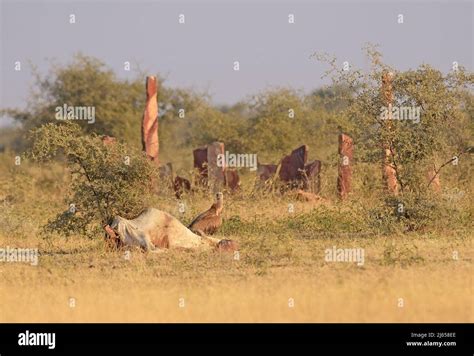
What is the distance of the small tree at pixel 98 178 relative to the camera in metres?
14.4

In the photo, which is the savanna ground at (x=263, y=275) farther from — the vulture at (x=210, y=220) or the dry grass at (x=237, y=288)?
the vulture at (x=210, y=220)

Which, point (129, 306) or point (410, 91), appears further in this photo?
point (410, 91)

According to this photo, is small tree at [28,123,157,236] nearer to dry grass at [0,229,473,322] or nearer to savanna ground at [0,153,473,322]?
savanna ground at [0,153,473,322]

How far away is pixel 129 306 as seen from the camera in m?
10.0

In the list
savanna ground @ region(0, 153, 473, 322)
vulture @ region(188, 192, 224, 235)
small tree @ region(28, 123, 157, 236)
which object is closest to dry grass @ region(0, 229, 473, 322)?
savanna ground @ region(0, 153, 473, 322)

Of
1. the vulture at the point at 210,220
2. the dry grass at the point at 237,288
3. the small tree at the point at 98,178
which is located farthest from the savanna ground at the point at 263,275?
the vulture at the point at 210,220

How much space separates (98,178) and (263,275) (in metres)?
3.70

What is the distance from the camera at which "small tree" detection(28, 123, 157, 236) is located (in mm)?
14430

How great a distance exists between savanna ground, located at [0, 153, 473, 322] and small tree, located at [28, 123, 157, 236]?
0.38 metres

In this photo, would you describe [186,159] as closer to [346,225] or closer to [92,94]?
[92,94]

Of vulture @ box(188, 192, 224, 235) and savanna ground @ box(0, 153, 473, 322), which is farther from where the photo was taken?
vulture @ box(188, 192, 224, 235)

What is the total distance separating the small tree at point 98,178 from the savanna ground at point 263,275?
384 mm
